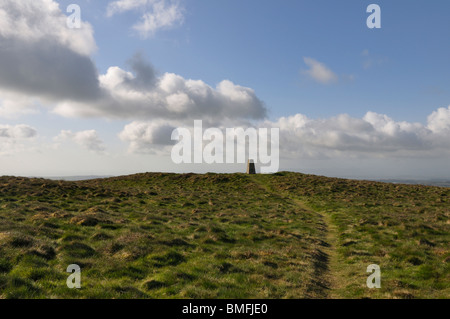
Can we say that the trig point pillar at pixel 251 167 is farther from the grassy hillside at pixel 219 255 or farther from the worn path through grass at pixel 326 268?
the worn path through grass at pixel 326 268

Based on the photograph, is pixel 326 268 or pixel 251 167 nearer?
pixel 326 268

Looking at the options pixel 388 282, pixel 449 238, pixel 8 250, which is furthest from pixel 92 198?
pixel 449 238

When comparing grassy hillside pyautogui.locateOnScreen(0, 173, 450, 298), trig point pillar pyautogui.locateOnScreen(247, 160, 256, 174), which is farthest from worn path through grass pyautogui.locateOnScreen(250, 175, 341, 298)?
trig point pillar pyautogui.locateOnScreen(247, 160, 256, 174)

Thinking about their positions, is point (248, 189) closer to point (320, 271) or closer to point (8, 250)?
point (320, 271)

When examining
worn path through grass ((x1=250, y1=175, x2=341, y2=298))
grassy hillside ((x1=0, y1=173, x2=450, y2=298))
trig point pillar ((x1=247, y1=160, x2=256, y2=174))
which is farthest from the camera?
trig point pillar ((x1=247, y1=160, x2=256, y2=174))

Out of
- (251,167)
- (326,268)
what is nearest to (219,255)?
(326,268)

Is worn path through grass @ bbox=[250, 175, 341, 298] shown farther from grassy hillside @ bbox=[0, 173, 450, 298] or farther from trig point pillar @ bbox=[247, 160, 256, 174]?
trig point pillar @ bbox=[247, 160, 256, 174]

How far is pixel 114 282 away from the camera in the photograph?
1016 cm

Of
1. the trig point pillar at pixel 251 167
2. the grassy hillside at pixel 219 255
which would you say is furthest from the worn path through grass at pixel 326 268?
the trig point pillar at pixel 251 167

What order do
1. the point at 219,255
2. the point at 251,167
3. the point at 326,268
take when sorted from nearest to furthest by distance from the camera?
the point at 326,268
the point at 219,255
the point at 251,167

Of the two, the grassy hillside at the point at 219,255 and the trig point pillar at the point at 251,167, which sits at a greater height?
the trig point pillar at the point at 251,167

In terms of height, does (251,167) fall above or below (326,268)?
above

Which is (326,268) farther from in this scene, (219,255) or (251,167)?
(251,167)

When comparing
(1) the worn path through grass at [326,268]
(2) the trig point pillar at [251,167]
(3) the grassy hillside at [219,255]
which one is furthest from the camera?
(2) the trig point pillar at [251,167]
